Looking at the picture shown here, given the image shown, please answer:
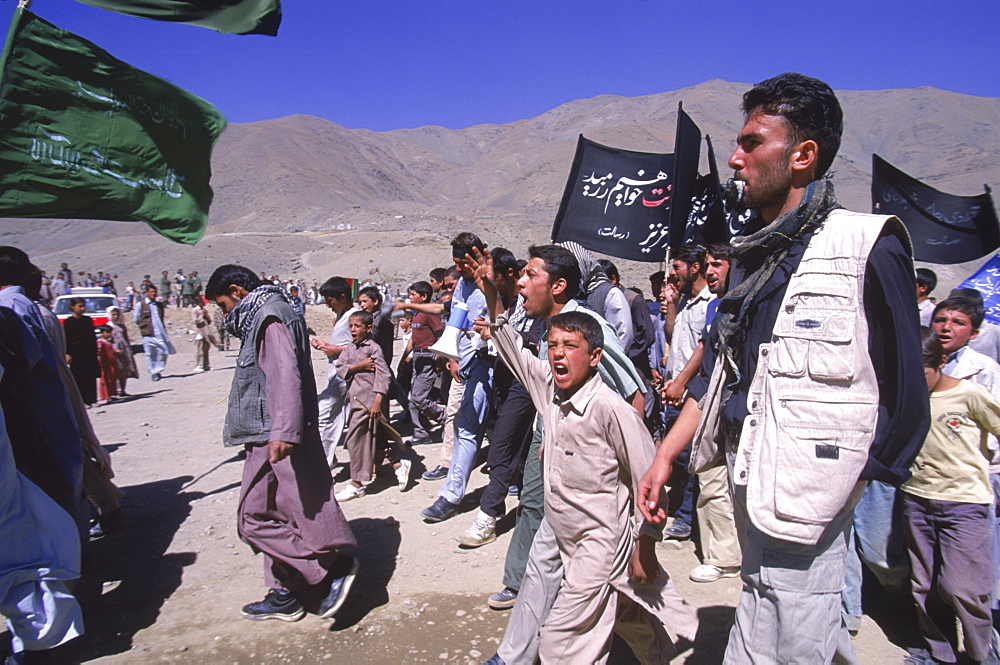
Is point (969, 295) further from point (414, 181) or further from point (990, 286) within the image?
point (414, 181)

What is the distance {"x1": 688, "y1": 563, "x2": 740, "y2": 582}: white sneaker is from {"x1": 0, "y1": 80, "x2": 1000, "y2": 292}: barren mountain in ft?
121

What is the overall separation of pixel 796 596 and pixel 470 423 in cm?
341

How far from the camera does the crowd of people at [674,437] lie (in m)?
1.65

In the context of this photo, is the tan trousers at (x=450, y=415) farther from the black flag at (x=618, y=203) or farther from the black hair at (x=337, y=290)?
the black flag at (x=618, y=203)

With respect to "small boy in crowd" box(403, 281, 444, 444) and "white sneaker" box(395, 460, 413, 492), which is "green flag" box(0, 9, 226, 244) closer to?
"white sneaker" box(395, 460, 413, 492)

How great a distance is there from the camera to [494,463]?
173 inches

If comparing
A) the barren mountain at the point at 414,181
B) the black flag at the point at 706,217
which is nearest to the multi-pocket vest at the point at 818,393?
the black flag at the point at 706,217

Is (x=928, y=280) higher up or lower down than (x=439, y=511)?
higher up

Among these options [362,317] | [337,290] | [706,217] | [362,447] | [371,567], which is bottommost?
[371,567]

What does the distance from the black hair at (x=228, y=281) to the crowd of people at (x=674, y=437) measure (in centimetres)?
2

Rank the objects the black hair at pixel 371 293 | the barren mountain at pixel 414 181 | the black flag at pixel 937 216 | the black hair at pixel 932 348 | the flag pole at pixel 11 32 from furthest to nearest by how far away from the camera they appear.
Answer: the barren mountain at pixel 414 181
the black hair at pixel 371 293
the black flag at pixel 937 216
the flag pole at pixel 11 32
the black hair at pixel 932 348

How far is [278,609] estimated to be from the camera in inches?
142

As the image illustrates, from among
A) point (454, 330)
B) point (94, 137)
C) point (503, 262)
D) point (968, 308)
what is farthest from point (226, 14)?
point (968, 308)

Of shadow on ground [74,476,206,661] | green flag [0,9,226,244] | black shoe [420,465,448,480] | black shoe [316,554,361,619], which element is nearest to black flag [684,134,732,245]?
black shoe [420,465,448,480]
